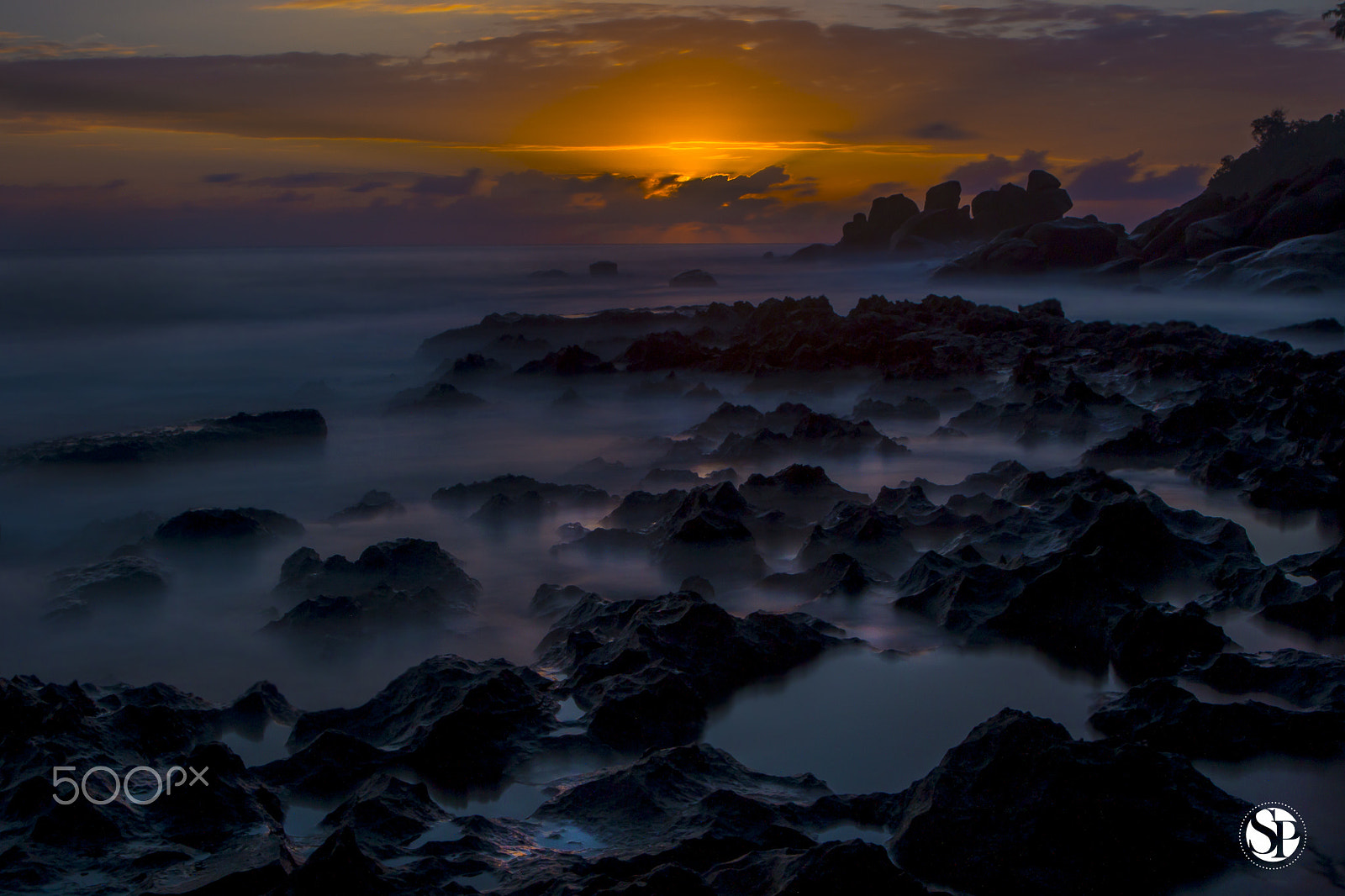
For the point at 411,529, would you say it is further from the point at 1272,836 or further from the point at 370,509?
the point at 1272,836

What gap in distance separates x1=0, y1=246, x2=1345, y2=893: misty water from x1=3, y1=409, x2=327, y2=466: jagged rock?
236mm

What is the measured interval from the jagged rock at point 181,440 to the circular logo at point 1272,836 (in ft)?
32.9

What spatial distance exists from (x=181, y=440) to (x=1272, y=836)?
406 inches

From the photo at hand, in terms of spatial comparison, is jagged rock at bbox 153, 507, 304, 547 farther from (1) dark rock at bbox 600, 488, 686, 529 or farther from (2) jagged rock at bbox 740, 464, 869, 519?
(2) jagged rock at bbox 740, 464, 869, 519

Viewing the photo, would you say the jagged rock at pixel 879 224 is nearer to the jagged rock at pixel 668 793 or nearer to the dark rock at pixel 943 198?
the dark rock at pixel 943 198

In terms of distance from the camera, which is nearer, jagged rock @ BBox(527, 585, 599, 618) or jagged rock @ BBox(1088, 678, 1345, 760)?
jagged rock @ BBox(1088, 678, 1345, 760)

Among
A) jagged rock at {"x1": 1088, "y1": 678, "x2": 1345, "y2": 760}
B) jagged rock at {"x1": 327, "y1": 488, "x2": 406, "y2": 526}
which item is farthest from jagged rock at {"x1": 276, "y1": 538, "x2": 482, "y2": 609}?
jagged rock at {"x1": 1088, "y1": 678, "x2": 1345, "y2": 760}

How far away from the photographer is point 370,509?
8109mm

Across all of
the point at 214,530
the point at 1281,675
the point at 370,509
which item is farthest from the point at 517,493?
the point at 1281,675

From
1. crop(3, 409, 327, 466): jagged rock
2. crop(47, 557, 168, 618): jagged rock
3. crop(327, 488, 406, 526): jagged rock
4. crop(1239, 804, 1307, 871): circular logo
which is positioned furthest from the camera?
crop(3, 409, 327, 466): jagged rock

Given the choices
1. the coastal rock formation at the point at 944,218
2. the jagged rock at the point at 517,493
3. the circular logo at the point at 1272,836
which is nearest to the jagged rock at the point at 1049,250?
the coastal rock formation at the point at 944,218

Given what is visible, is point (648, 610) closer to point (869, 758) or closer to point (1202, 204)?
point (869, 758)

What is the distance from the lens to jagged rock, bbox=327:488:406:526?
7.95 metres

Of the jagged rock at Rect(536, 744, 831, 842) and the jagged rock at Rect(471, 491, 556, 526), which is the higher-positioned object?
the jagged rock at Rect(536, 744, 831, 842)
